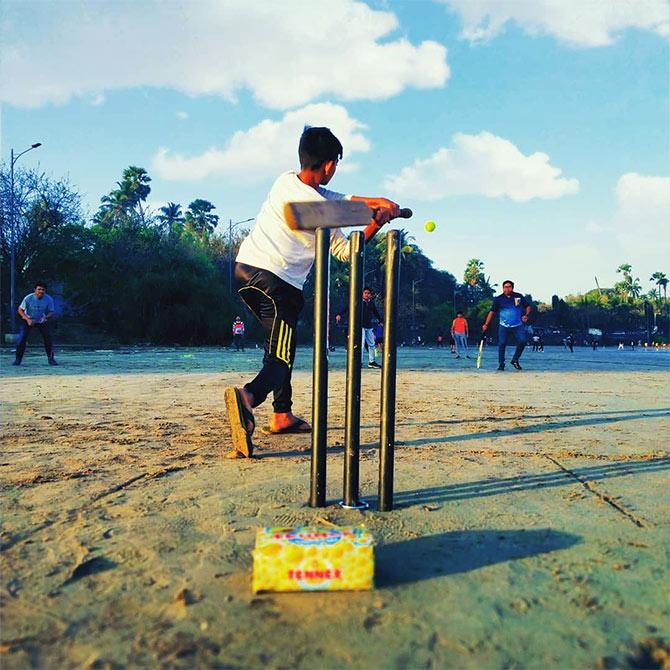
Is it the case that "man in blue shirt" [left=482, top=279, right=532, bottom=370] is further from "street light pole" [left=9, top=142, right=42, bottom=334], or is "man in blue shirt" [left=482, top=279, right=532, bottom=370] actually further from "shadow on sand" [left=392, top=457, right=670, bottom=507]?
"street light pole" [left=9, top=142, right=42, bottom=334]

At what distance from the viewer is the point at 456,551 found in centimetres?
201

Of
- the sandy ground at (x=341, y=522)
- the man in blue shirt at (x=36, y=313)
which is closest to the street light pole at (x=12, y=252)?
the man in blue shirt at (x=36, y=313)

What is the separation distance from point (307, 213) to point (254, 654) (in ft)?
5.46

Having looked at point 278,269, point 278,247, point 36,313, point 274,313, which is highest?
point 278,247

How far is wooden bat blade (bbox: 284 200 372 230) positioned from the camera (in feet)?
8.28

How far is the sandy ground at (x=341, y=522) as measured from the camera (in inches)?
55.8

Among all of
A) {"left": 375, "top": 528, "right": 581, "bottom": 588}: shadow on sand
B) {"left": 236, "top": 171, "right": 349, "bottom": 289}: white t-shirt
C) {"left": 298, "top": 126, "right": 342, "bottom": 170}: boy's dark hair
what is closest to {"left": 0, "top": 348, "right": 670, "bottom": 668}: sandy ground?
{"left": 375, "top": 528, "right": 581, "bottom": 588}: shadow on sand

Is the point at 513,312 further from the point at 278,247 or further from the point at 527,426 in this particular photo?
the point at 278,247

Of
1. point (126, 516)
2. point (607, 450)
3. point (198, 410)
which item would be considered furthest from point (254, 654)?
point (198, 410)

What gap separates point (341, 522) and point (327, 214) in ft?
3.89

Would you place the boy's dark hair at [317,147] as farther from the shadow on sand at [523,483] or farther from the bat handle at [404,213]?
the shadow on sand at [523,483]

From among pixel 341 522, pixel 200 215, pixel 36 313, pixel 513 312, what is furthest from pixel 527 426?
pixel 200 215

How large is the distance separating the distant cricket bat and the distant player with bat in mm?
911

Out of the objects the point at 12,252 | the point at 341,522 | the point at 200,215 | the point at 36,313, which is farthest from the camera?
the point at 200,215
